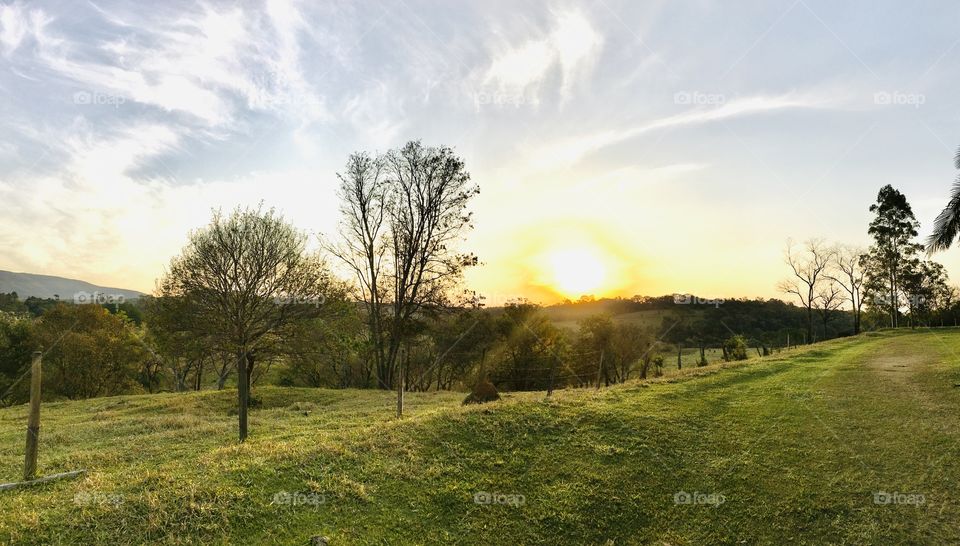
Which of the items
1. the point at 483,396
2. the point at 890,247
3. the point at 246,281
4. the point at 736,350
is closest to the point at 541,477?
the point at 483,396

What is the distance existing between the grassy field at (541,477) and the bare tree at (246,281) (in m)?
10.3

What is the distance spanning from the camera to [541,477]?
9.50 meters

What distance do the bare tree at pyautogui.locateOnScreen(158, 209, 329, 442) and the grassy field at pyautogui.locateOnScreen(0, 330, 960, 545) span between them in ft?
33.7

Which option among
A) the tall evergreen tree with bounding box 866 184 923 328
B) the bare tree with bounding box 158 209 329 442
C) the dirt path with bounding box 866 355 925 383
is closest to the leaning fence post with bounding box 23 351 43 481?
the bare tree with bounding box 158 209 329 442

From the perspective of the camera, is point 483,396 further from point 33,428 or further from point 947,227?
point 947,227

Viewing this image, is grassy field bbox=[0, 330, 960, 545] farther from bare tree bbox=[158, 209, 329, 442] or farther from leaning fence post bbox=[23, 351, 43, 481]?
bare tree bbox=[158, 209, 329, 442]

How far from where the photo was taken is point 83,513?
6914 millimetres

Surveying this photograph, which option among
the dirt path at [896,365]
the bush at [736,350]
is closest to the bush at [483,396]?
the dirt path at [896,365]

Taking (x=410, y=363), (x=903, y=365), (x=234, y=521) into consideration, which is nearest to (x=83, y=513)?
(x=234, y=521)

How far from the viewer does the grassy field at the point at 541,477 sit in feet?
24.0

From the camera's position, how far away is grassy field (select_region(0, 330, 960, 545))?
24.0ft

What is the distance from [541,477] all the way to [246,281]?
2186 centimetres

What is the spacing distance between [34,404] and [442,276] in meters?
24.6

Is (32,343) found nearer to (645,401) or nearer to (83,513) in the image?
(83,513)
